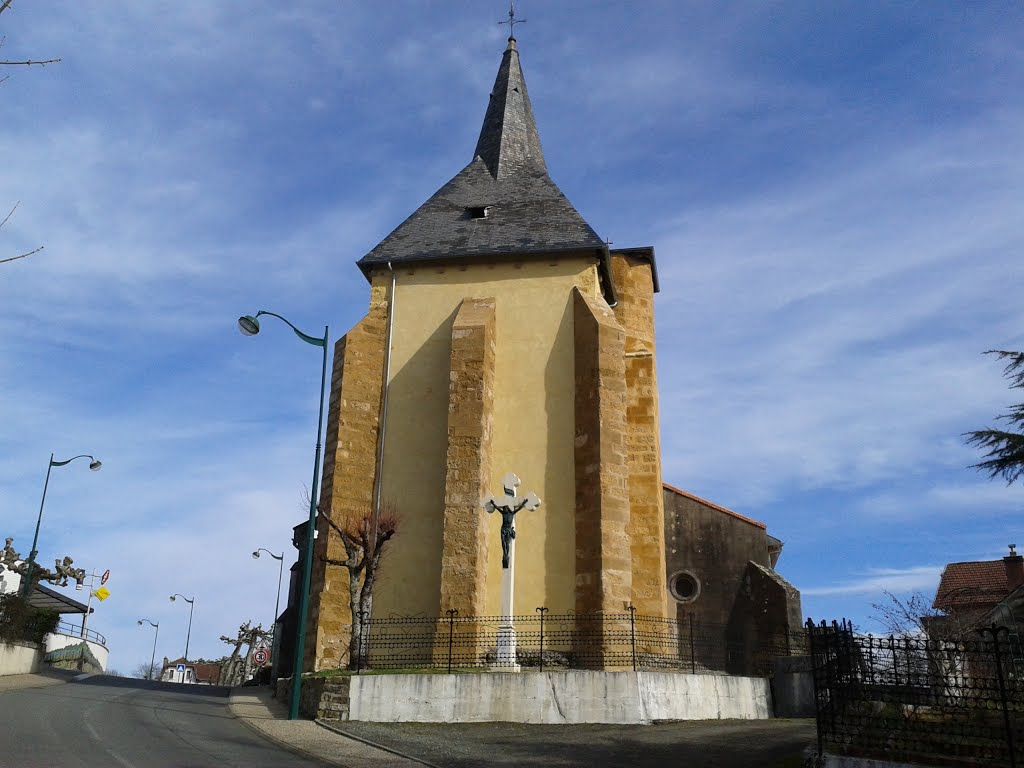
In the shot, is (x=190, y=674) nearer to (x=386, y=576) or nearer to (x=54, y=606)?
(x=54, y=606)

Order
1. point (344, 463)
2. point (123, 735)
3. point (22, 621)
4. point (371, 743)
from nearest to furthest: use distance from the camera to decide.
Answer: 1. point (371, 743)
2. point (123, 735)
3. point (344, 463)
4. point (22, 621)

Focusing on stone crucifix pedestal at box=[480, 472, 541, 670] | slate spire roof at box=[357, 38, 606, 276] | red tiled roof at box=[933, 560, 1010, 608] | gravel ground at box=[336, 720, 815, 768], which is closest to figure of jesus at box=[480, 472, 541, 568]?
stone crucifix pedestal at box=[480, 472, 541, 670]

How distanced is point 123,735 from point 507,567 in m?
6.35

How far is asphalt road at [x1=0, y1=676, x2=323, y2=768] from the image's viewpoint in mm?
10109

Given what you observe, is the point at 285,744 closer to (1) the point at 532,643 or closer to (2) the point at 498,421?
(1) the point at 532,643

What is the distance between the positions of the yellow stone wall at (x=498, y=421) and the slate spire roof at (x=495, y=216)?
450mm

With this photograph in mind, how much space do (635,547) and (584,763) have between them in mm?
10660

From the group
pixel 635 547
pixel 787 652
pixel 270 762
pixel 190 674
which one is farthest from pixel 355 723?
pixel 190 674

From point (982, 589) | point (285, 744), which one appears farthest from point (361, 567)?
point (982, 589)

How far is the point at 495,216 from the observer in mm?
23984

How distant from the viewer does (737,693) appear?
53.8 feet

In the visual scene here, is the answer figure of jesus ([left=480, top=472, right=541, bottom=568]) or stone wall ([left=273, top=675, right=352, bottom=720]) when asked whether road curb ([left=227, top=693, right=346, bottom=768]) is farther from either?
figure of jesus ([left=480, top=472, right=541, bottom=568])

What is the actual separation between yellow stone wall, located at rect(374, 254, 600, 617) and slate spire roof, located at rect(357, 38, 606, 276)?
45 cm

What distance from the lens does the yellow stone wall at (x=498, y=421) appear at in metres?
19.1
